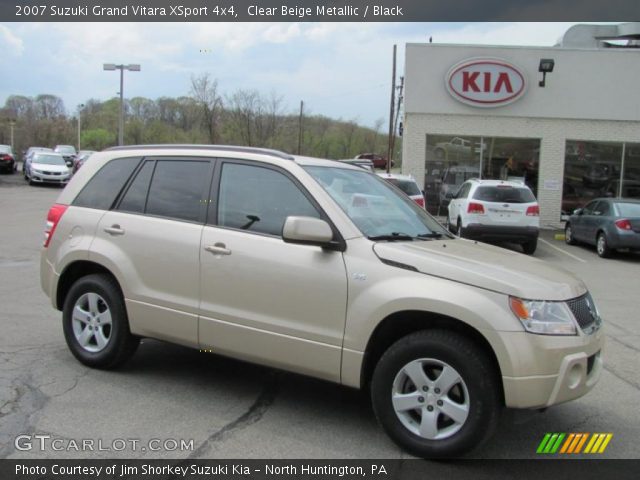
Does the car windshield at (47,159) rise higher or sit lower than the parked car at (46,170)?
higher

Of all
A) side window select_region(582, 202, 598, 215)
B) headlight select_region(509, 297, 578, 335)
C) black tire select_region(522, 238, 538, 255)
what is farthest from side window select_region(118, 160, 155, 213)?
side window select_region(582, 202, 598, 215)

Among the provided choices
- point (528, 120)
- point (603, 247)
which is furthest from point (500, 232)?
point (528, 120)

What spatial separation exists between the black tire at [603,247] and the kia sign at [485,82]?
279 inches

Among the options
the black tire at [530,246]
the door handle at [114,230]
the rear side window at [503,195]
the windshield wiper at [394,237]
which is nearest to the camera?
the windshield wiper at [394,237]

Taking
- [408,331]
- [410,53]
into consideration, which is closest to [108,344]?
[408,331]

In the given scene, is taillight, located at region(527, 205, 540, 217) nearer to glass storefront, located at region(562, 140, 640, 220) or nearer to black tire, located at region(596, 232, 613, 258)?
black tire, located at region(596, 232, 613, 258)

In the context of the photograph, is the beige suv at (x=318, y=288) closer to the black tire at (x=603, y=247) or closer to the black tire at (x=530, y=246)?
the black tire at (x=530, y=246)

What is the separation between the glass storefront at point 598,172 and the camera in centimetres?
2120

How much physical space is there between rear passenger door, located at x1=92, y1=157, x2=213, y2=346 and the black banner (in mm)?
1193


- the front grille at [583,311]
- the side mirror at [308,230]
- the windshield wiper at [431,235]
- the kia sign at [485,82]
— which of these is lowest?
the front grille at [583,311]

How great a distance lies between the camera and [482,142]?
21.2 metres

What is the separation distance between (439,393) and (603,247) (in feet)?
41.8

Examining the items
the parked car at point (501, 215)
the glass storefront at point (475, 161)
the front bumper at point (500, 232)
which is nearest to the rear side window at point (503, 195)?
the parked car at point (501, 215)

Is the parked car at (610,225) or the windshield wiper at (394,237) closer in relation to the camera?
the windshield wiper at (394,237)
